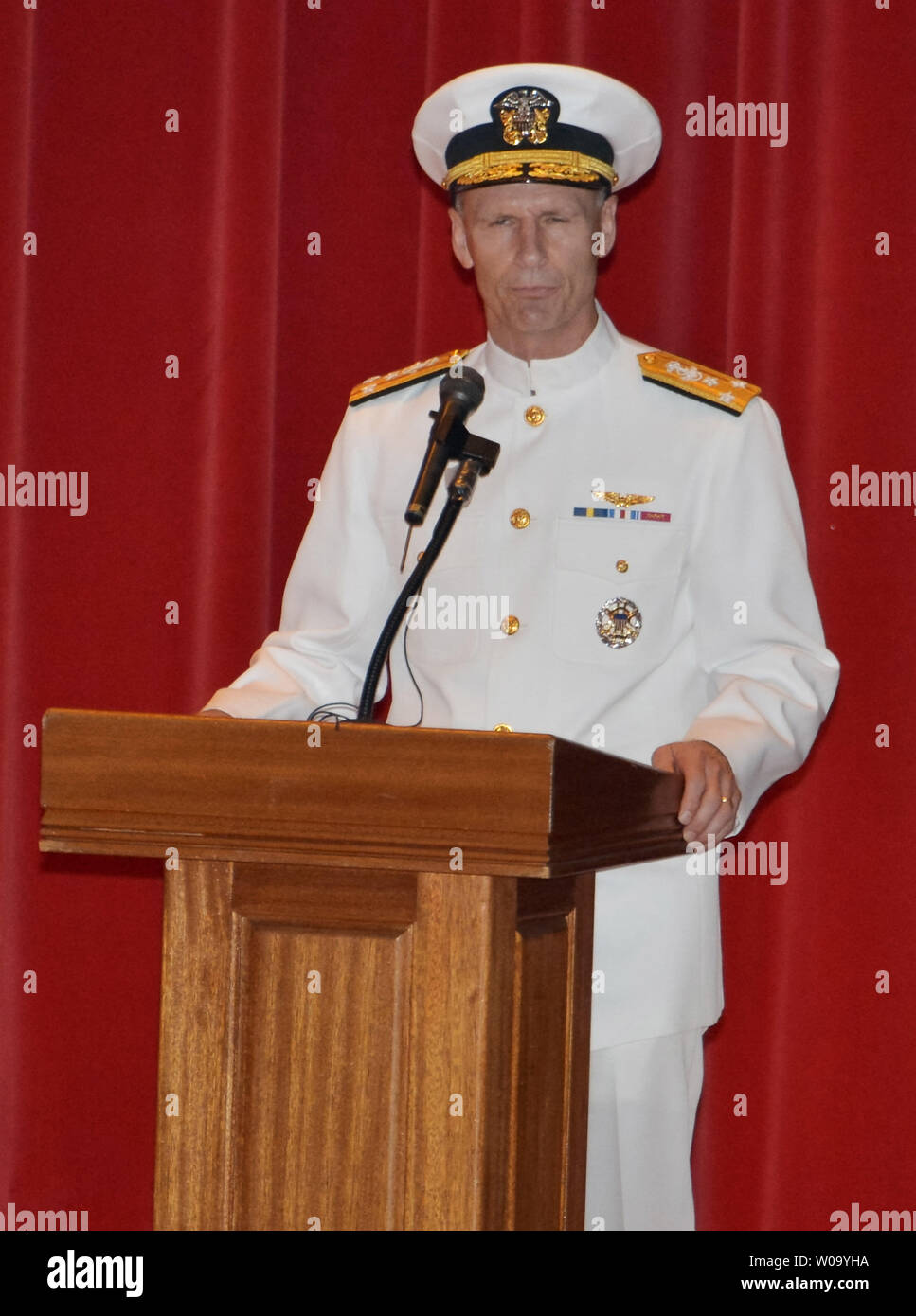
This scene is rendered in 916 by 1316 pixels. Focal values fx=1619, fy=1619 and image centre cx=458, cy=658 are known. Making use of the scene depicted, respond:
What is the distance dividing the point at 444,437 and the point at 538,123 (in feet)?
1.76

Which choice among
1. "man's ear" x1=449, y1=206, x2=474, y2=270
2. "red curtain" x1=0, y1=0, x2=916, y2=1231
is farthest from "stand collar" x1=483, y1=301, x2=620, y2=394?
"red curtain" x1=0, y1=0, x2=916, y2=1231

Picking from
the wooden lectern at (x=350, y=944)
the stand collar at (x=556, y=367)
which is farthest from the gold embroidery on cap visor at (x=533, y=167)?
the wooden lectern at (x=350, y=944)

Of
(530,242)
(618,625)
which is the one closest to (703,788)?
(618,625)

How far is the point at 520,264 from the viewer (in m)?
1.74

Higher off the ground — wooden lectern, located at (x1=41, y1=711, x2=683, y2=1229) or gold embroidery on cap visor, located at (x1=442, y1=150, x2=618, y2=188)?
gold embroidery on cap visor, located at (x1=442, y1=150, x2=618, y2=188)

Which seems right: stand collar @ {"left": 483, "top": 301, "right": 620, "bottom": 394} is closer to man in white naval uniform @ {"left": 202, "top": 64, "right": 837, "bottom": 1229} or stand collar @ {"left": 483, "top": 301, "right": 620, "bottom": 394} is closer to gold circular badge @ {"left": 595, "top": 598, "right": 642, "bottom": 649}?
man in white naval uniform @ {"left": 202, "top": 64, "right": 837, "bottom": 1229}

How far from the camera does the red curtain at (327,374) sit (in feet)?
6.70

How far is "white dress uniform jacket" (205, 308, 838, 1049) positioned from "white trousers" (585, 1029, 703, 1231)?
4 centimetres

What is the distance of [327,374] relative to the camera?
89.2 inches

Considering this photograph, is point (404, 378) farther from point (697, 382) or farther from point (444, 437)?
point (444, 437)

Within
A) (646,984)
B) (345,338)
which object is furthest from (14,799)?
(646,984)

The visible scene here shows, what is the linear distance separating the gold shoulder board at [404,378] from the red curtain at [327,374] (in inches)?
11.4

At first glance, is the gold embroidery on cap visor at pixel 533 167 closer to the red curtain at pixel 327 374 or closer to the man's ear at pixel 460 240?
the man's ear at pixel 460 240

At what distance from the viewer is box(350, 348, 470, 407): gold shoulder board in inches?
74.4
